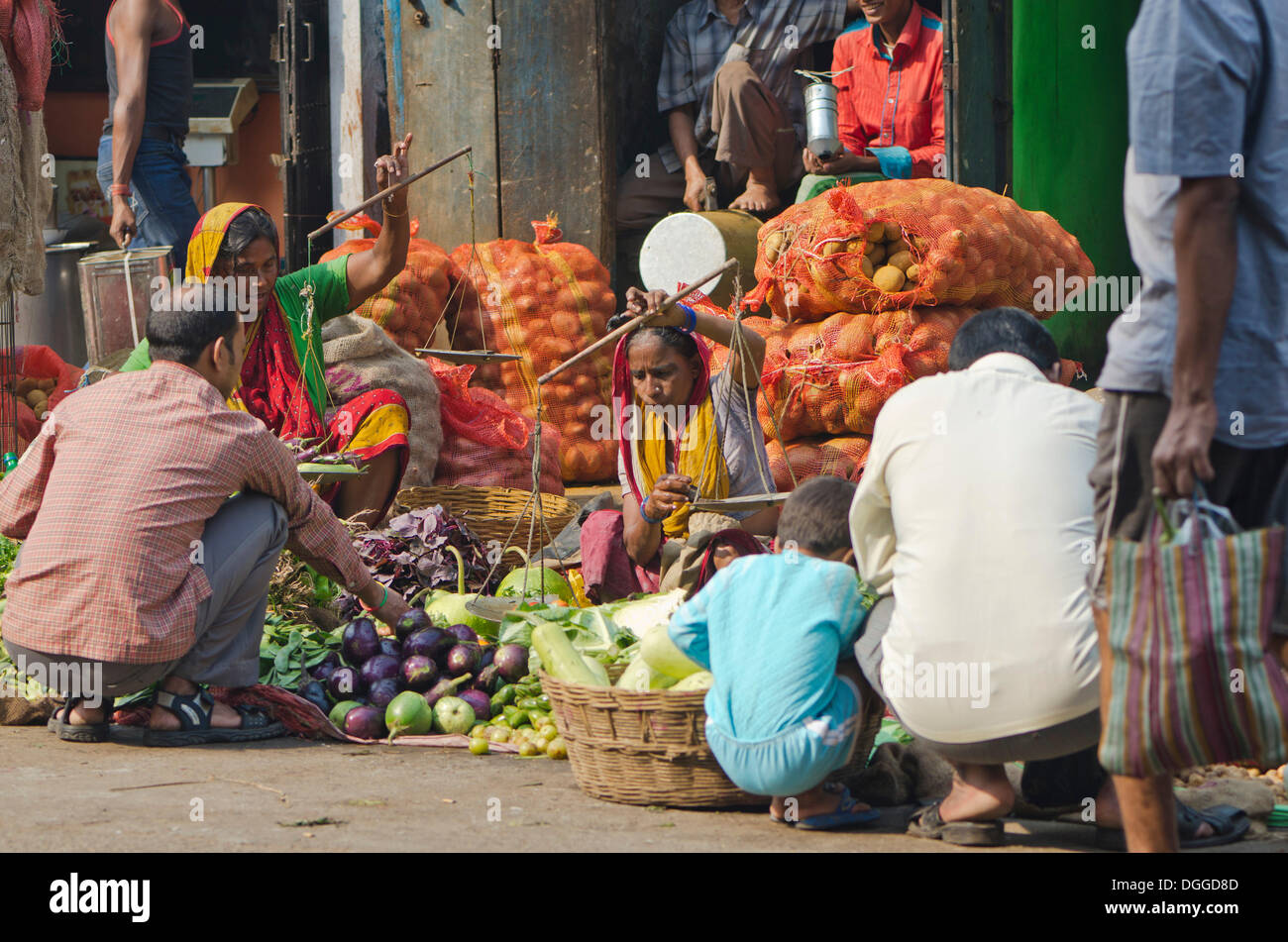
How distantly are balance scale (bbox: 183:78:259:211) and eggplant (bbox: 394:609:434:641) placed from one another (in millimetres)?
5680

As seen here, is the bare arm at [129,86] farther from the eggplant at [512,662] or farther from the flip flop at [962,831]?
the flip flop at [962,831]

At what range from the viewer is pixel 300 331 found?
539 cm

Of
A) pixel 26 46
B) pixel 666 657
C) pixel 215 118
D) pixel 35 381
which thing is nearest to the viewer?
pixel 666 657

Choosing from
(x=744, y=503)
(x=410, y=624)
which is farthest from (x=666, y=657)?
(x=410, y=624)

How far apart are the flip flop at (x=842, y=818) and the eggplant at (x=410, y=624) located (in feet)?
5.15

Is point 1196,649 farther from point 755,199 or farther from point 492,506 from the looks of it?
point 755,199

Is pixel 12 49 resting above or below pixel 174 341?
above

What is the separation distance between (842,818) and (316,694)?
5.52ft

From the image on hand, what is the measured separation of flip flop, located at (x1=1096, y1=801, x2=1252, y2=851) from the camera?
296cm

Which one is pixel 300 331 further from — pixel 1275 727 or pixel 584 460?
pixel 1275 727

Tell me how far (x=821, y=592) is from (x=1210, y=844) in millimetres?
865

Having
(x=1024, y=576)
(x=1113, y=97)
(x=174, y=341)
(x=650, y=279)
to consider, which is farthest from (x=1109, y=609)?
(x=1113, y=97)

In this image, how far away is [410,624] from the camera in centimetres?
441

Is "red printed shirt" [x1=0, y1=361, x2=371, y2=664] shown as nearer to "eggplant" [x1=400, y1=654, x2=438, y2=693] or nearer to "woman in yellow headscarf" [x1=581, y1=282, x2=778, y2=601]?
"eggplant" [x1=400, y1=654, x2=438, y2=693]
